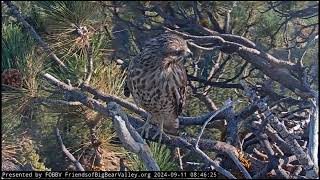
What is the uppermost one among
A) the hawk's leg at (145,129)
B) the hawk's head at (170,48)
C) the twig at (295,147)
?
the hawk's head at (170,48)

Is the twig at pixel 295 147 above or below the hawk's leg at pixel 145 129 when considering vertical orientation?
above

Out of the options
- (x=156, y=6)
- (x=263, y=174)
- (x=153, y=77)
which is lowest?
(x=263, y=174)

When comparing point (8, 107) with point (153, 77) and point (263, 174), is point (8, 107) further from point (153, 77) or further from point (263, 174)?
point (263, 174)

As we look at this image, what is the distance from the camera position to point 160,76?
3.35 meters

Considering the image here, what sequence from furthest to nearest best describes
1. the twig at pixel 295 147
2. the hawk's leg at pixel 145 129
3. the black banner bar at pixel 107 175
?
1. the hawk's leg at pixel 145 129
2. the black banner bar at pixel 107 175
3. the twig at pixel 295 147

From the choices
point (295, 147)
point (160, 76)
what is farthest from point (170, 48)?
point (295, 147)

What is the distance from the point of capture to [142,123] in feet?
11.8

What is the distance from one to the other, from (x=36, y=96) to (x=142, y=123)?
700 millimetres

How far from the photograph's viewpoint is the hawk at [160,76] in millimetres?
3273

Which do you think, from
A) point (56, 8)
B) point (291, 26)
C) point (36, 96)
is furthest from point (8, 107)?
point (291, 26)

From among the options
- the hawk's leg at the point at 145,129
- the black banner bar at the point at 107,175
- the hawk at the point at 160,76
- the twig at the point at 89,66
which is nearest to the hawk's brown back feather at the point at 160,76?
the hawk at the point at 160,76

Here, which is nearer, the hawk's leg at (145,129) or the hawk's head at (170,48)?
the hawk's head at (170,48)

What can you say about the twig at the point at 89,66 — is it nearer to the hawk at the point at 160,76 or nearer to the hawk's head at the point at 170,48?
the hawk at the point at 160,76

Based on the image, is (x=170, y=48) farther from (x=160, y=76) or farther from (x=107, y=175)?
(x=107, y=175)
